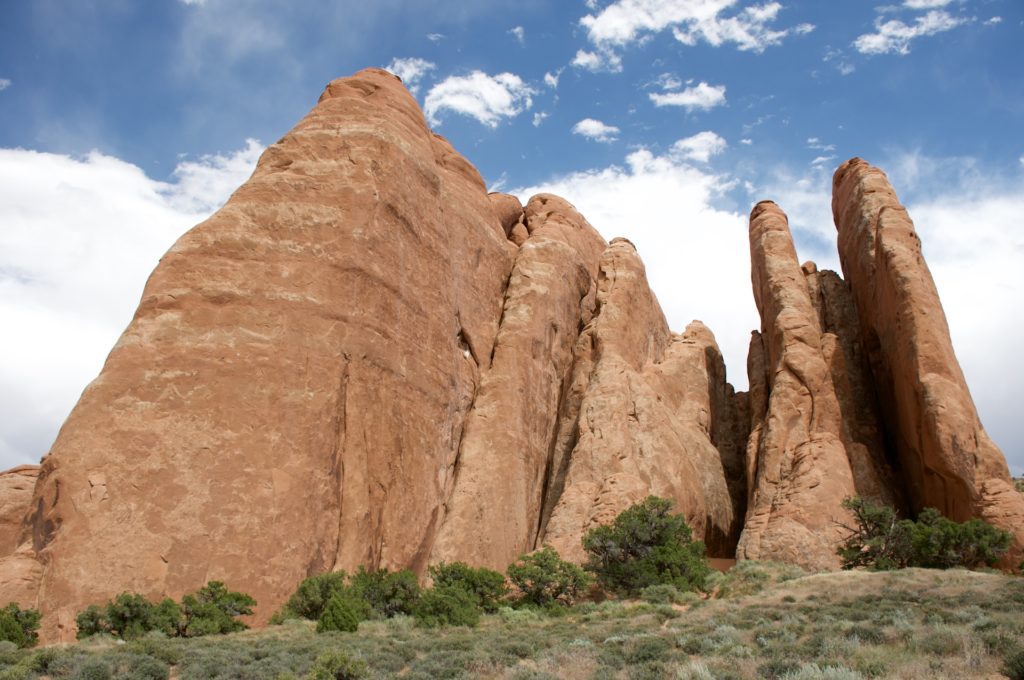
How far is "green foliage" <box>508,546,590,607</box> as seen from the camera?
74.1 ft

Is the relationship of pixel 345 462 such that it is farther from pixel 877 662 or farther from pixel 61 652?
pixel 877 662

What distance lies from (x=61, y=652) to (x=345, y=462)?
30.0 ft

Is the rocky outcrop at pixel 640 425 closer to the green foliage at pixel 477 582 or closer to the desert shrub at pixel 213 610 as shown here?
the green foliage at pixel 477 582

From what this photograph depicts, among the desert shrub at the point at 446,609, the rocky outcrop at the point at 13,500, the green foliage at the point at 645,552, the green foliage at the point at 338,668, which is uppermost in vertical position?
the rocky outcrop at the point at 13,500

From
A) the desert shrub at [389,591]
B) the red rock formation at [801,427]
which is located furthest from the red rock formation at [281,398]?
the red rock formation at [801,427]

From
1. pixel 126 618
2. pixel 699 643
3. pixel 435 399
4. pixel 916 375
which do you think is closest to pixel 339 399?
pixel 435 399

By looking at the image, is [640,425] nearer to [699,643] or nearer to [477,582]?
[477,582]

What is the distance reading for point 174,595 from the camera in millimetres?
18016

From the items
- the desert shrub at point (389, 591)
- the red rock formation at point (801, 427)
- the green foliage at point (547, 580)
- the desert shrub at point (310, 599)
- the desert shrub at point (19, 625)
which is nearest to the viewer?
the desert shrub at point (19, 625)

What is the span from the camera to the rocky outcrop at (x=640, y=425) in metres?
27.6

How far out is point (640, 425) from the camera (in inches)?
1170

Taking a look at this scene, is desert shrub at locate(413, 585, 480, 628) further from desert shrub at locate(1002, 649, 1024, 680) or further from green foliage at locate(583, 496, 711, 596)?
desert shrub at locate(1002, 649, 1024, 680)

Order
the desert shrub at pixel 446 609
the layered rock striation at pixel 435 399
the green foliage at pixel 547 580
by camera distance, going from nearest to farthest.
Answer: the desert shrub at pixel 446 609 < the layered rock striation at pixel 435 399 < the green foliage at pixel 547 580

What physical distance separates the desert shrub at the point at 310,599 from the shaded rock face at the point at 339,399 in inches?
21.6
